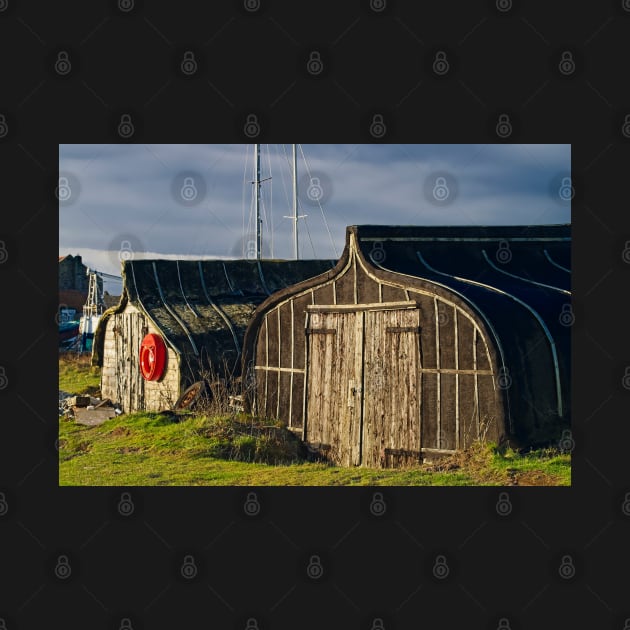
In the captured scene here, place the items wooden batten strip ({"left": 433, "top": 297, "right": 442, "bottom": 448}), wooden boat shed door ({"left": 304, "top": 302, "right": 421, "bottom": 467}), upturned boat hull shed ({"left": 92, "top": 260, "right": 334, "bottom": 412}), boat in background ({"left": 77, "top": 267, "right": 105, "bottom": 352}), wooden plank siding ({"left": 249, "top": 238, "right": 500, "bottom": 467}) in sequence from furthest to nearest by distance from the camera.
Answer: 1. boat in background ({"left": 77, "top": 267, "right": 105, "bottom": 352})
2. upturned boat hull shed ({"left": 92, "top": 260, "right": 334, "bottom": 412})
3. wooden boat shed door ({"left": 304, "top": 302, "right": 421, "bottom": 467})
4. wooden batten strip ({"left": 433, "top": 297, "right": 442, "bottom": 448})
5. wooden plank siding ({"left": 249, "top": 238, "right": 500, "bottom": 467})

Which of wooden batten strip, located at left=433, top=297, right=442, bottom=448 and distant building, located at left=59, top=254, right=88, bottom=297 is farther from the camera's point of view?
distant building, located at left=59, top=254, right=88, bottom=297

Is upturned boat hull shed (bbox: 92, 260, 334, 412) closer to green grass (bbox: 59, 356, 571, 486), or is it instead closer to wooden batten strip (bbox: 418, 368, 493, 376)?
green grass (bbox: 59, 356, 571, 486)

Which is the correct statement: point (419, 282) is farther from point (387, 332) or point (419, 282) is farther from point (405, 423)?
point (405, 423)

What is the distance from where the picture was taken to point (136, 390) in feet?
82.2

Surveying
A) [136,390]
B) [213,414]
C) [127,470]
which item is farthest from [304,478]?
[136,390]

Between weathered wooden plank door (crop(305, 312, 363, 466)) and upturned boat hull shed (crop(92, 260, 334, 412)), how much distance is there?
4589 millimetres

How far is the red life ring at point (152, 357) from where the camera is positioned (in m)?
23.6

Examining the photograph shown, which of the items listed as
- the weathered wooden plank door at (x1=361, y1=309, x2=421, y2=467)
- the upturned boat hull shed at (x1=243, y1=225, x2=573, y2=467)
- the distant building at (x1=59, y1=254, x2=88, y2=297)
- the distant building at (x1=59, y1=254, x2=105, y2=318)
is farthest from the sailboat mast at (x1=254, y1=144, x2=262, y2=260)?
the distant building at (x1=59, y1=254, x2=88, y2=297)

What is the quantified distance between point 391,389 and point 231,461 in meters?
3.24

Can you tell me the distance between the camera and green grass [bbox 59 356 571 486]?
1312cm

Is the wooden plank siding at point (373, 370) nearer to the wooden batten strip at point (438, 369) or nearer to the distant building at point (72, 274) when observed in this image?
the wooden batten strip at point (438, 369)

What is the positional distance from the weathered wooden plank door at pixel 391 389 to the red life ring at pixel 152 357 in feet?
28.8
